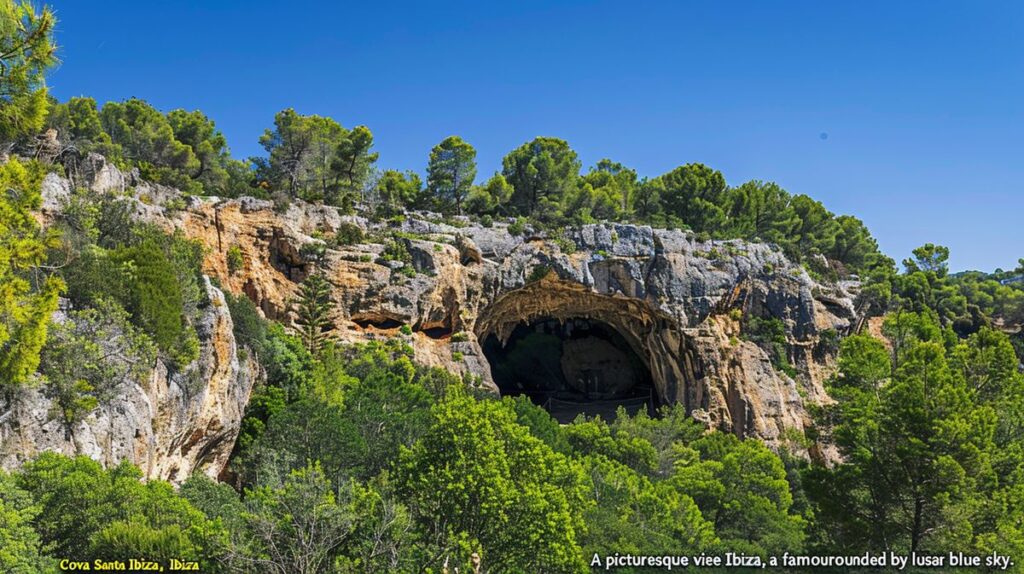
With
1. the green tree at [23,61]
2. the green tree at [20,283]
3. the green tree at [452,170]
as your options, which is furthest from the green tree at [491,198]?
the green tree at [23,61]

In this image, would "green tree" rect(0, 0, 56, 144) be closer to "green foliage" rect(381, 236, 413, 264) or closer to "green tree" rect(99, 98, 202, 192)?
"green foliage" rect(381, 236, 413, 264)

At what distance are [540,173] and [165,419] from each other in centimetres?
3538

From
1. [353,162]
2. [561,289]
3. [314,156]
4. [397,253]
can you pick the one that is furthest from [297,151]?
[561,289]

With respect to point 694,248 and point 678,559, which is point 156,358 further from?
point 694,248

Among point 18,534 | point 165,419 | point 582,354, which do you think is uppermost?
point 582,354

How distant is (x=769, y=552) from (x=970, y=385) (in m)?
11.8

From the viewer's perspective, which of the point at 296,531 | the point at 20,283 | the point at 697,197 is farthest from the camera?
the point at 697,197

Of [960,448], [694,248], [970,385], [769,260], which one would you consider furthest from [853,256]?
[960,448]

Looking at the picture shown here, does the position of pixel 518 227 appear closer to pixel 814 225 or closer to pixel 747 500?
pixel 747 500

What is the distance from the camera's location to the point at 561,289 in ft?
140

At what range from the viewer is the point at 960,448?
19.3 m

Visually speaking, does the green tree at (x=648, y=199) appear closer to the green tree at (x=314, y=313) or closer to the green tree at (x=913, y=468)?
the green tree at (x=314, y=313)

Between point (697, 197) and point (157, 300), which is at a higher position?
point (697, 197)

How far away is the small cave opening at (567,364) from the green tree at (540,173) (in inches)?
422
